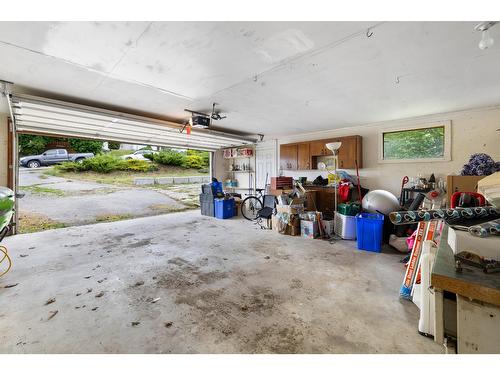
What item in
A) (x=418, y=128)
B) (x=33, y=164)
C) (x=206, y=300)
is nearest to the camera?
(x=206, y=300)

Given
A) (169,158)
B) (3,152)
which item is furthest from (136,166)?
(3,152)

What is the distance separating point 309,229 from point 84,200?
782cm

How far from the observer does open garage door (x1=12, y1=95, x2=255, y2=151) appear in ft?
11.1

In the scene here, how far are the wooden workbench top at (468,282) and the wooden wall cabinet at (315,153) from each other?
472 centimetres

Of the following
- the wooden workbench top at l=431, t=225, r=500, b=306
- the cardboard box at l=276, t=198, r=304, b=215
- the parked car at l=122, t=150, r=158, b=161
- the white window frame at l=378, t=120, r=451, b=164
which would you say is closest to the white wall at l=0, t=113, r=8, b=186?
the cardboard box at l=276, t=198, r=304, b=215

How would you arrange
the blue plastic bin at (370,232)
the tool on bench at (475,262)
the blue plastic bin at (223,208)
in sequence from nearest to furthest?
the tool on bench at (475,262), the blue plastic bin at (370,232), the blue plastic bin at (223,208)

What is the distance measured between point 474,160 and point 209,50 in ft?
13.9

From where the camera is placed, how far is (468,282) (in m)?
0.66

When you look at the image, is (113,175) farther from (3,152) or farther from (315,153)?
(315,153)

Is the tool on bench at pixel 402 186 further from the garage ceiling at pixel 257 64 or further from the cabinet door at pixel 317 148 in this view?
the cabinet door at pixel 317 148

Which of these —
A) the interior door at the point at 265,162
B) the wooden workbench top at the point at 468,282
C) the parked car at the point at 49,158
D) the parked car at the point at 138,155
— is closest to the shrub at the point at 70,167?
the parked car at the point at 49,158

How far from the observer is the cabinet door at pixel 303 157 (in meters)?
5.92
